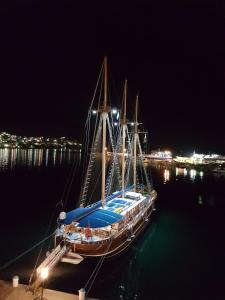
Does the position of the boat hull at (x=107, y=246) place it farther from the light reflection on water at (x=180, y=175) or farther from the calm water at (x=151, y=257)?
the light reflection on water at (x=180, y=175)

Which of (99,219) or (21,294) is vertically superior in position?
(99,219)

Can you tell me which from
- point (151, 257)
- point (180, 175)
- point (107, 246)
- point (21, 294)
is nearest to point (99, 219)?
point (107, 246)

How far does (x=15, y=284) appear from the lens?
14.5 meters

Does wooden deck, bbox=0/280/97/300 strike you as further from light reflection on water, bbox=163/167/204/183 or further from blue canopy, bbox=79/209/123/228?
light reflection on water, bbox=163/167/204/183

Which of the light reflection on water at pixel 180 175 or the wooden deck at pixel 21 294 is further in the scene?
the light reflection on water at pixel 180 175

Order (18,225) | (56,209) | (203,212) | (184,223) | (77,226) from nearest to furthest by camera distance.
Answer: (77,226) < (18,225) < (184,223) < (56,209) < (203,212)

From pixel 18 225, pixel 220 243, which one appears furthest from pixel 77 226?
pixel 220 243

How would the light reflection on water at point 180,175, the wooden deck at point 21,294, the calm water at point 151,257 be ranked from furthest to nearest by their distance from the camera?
1. the light reflection on water at point 180,175
2. the calm water at point 151,257
3. the wooden deck at point 21,294

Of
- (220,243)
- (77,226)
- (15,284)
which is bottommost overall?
(220,243)

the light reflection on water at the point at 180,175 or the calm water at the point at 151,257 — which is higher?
the light reflection on water at the point at 180,175

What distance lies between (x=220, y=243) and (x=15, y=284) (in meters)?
25.2

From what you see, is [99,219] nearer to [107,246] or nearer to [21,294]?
[107,246]

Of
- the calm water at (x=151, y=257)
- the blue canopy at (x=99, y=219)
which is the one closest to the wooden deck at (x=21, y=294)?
the calm water at (x=151, y=257)

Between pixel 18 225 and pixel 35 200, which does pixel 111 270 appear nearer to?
pixel 18 225
